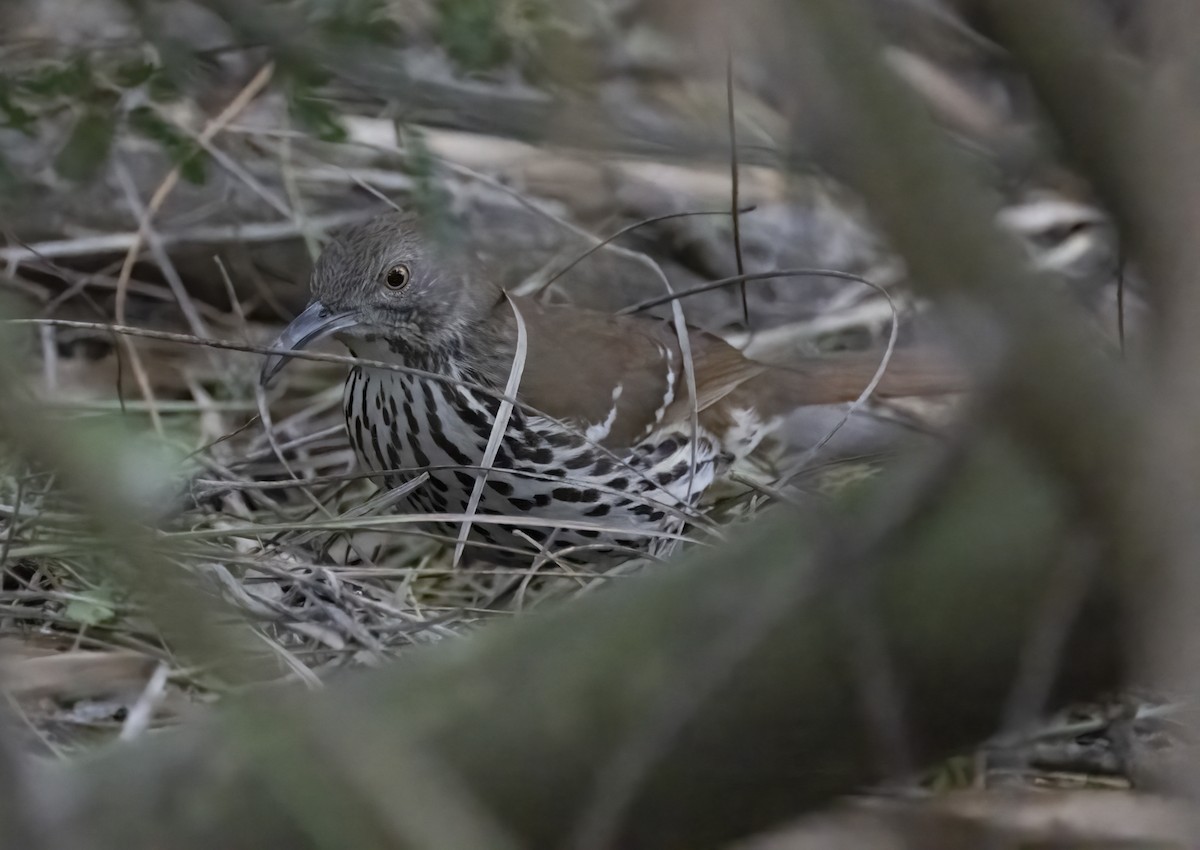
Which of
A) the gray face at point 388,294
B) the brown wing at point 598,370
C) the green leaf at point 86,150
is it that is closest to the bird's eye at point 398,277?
the gray face at point 388,294

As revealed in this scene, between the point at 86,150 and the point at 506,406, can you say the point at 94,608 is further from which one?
the point at 86,150

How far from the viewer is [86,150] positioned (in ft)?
4.79

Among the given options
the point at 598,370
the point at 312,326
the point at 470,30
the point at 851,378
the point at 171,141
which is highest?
the point at 470,30

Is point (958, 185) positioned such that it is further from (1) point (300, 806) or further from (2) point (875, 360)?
(2) point (875, 360)

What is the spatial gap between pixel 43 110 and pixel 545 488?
1050 millimetres

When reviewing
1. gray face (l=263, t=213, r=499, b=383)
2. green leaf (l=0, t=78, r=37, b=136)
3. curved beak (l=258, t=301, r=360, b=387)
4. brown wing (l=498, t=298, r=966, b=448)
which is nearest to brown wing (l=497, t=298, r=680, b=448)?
brown wing (l=498, t=298, r=966, b=448)

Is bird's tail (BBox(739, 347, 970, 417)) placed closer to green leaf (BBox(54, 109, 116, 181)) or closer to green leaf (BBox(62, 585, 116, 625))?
green leaf (BBox(62, 585, 116, 625))

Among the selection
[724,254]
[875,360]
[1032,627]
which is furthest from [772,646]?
[724,254]

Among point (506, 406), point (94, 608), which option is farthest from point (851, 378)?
point (94, 608)

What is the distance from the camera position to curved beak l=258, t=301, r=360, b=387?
2592 millimetres

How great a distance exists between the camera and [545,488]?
Result: 260 cm

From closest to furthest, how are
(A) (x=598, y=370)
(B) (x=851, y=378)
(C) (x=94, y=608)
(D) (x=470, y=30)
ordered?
(D) (x=470, y=30), (C) (x=94, y=608), (A) (x=598, y=370), (B) (x=851, y=378)

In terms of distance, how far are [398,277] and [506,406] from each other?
0.33 m

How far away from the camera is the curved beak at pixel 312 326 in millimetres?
2592
